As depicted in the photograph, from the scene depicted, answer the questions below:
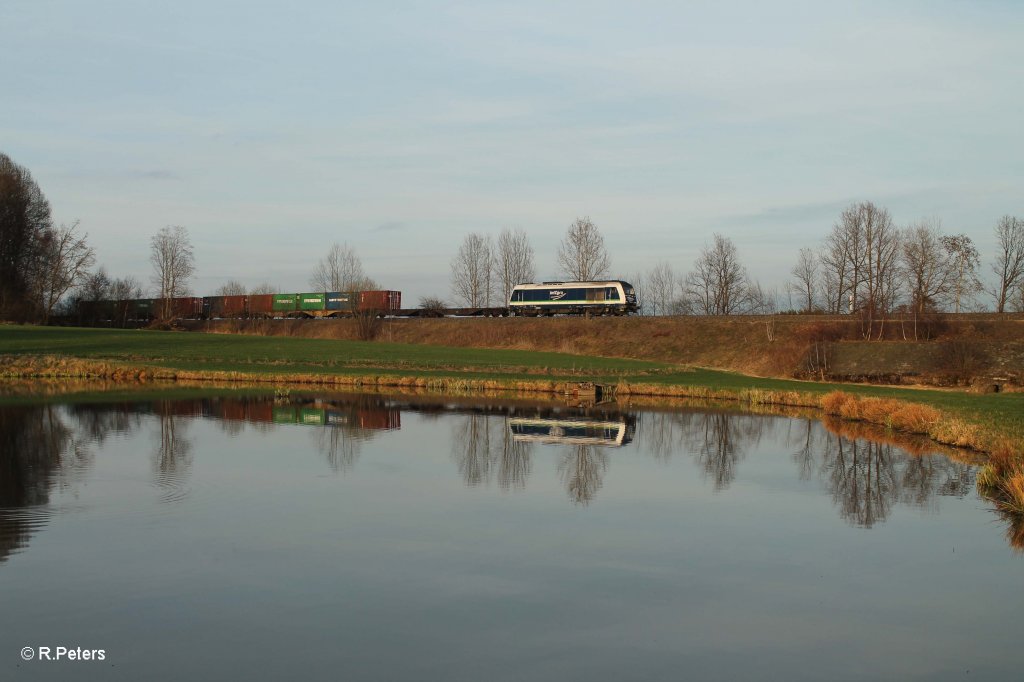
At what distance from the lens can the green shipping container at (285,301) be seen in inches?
3354

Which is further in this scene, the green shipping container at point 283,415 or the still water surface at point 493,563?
the green shipping container at point 283,415

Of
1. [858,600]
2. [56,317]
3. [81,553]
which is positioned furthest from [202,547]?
[56,317]

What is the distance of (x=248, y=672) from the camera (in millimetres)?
9016

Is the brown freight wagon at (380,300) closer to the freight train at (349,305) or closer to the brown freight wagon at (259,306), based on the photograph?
the freight train at (349,305)

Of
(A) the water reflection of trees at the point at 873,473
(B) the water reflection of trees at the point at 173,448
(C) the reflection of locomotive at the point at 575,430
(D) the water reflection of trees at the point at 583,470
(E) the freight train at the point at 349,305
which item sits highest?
(E) the freight train at the point at 349,305

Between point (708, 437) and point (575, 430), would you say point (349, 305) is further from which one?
point (708, 437)

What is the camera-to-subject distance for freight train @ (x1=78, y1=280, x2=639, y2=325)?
72.9m

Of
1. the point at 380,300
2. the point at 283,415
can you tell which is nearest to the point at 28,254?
the point at 380,300

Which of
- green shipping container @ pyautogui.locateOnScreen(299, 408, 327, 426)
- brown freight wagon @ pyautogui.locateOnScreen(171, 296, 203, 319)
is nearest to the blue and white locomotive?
brown freight wagon @ pyautogui.locateOnScreen(171, 296, 203, 319)

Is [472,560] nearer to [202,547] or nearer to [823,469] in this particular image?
[202,547]

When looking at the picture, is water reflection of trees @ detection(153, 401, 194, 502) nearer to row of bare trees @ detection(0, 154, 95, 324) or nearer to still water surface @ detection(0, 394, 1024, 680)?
still water surface @ detection(0, 394, 1024, 680)

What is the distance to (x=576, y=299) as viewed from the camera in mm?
72812

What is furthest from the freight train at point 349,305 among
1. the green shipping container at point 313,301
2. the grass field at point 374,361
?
the grass field at point 374,361

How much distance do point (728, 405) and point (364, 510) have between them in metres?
25.4
